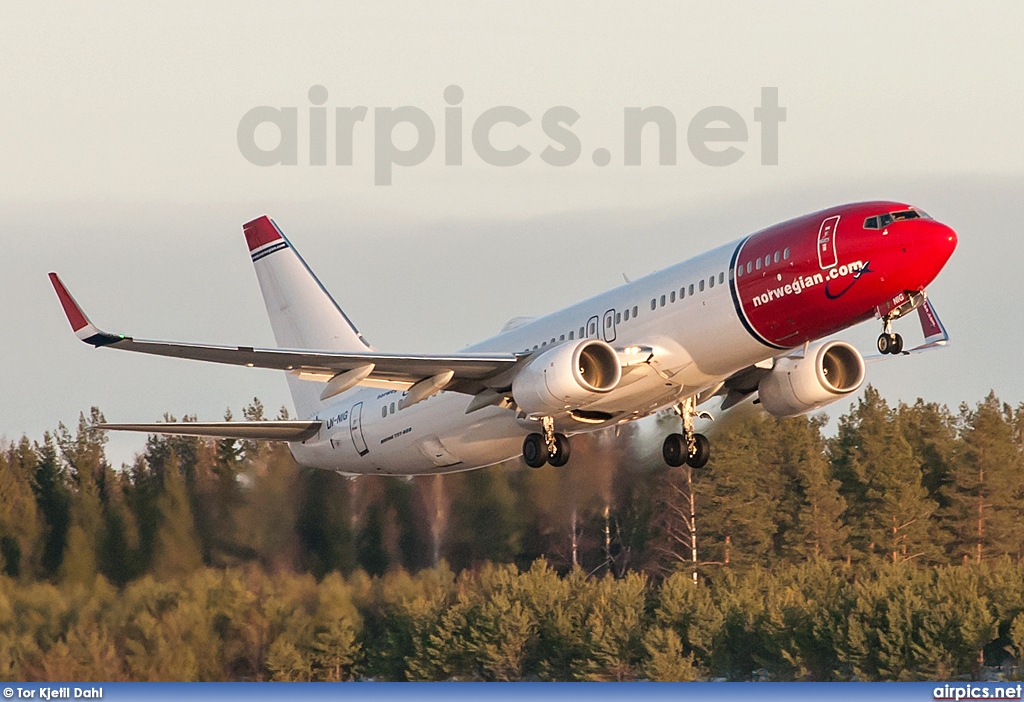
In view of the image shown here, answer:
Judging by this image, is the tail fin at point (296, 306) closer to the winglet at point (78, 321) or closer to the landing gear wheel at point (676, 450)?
the landing gear wheel at point (676, 450)

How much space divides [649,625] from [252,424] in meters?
25.7

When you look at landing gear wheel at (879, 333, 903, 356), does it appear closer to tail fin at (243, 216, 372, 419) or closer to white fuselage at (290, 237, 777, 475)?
white fuselage at (290, 237, 777, 475)

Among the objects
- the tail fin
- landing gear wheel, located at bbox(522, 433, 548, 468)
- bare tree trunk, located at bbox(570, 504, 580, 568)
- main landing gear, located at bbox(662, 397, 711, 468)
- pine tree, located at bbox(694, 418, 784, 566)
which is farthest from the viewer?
pine tree, located at bbox(694, 418, 784, 566)

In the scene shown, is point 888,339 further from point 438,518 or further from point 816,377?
point 438,518

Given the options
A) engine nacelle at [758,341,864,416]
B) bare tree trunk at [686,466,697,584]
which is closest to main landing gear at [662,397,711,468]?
engine nacelle at [758,341,864,416]

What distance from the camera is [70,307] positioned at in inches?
1427

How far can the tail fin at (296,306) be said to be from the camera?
51156 millimetres

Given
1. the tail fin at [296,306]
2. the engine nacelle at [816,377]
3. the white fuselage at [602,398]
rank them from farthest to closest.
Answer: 1. the tail fin at [296,306]
2. the engine nacelle at [816,377]
3. the white fuselage at [602,398]

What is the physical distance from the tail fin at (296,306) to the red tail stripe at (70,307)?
14.2m

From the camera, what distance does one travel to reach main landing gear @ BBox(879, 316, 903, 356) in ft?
118

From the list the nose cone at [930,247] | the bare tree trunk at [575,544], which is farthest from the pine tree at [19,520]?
the nose cone at [930,247]

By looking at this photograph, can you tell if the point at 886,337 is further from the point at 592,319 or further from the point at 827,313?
the point at 592,319

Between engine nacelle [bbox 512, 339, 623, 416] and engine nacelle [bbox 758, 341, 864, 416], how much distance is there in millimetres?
4679

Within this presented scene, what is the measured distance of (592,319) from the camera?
130 feet
